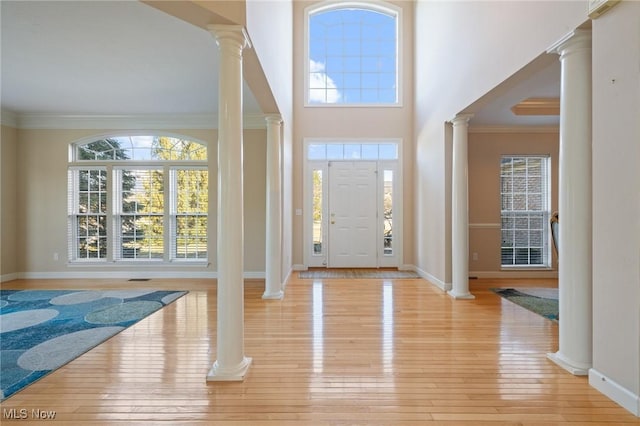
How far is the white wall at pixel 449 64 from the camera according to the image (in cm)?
267

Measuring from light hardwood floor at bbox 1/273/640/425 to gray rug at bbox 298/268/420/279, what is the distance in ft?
5.98

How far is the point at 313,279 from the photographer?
214 inches

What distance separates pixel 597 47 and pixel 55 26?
4.10 meters

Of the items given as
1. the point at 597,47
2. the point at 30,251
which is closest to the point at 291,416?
the point at 597,47

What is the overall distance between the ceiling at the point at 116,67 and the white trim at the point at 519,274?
95.9 inches

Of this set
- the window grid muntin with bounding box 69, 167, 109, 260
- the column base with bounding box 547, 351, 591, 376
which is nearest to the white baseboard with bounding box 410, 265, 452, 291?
the column base with bounding box 547, 351, 591, 376

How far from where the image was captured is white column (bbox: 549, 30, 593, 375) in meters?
2.29

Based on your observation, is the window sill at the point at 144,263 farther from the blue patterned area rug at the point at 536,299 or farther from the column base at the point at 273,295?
the blue patterned area rug at the point at 536,299

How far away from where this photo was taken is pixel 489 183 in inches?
225

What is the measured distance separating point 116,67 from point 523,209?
6348 millimetres

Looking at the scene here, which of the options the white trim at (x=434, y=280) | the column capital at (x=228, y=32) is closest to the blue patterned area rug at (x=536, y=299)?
the white trim at (x=434, y=280)


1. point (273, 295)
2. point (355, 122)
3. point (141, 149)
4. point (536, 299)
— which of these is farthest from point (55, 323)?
point (536, 299)

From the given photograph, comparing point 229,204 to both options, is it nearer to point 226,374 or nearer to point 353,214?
point 226,374

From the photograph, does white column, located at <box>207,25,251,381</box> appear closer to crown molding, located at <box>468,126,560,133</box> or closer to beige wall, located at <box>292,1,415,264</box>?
beige wall, located at <box>292,1,415,264</box>
